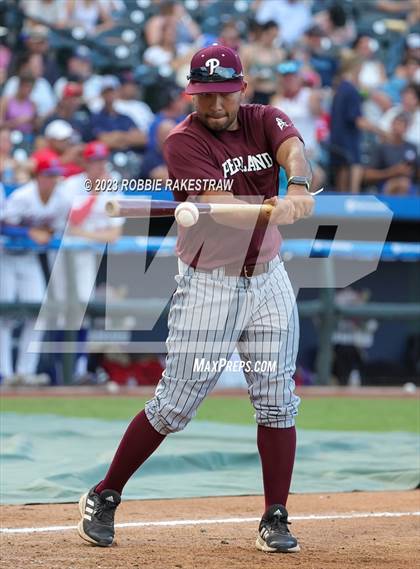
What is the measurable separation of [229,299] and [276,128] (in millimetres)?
747

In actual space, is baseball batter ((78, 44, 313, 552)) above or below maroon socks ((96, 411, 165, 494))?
above

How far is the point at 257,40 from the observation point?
51.4 feet

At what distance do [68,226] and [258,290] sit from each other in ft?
21.3

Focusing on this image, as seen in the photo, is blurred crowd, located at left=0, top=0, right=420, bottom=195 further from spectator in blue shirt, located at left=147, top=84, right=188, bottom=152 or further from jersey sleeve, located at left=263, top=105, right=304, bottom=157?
jersey sleeve, located at left=263, top=105, right=304, bottom=157

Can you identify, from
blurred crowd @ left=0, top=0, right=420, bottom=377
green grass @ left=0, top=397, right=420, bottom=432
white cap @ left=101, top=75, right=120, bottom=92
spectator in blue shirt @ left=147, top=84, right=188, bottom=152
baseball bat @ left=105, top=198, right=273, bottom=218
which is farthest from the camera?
white cap @ left=101, top=75, right=120, bottom=92

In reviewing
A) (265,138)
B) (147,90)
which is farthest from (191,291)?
(147,90)

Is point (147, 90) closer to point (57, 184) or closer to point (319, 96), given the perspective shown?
point (319, 96)

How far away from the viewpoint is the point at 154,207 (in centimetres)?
442

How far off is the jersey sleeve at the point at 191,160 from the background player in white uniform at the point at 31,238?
617cm

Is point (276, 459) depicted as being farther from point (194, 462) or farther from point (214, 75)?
point (194, 462)

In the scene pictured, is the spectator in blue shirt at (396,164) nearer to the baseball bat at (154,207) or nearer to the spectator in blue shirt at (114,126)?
the spectator in blue shirt at (114,126)

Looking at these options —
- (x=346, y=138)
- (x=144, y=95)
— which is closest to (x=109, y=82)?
(x=144, y=95)

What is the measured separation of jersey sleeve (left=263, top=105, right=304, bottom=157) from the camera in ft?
A: 15.5

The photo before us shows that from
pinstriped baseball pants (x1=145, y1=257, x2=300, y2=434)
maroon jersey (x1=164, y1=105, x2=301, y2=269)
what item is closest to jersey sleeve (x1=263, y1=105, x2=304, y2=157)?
maroon jersey (x1=164, y1=105, x2=301, y2=269)
